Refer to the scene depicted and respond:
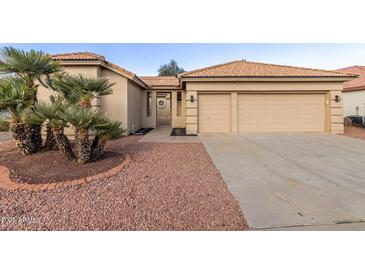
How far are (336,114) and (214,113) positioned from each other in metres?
6.79

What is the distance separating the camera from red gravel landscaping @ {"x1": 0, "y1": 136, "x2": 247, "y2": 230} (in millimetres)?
2723

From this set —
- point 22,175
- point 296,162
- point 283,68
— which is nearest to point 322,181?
point 296,162

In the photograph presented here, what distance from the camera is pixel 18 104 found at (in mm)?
5160

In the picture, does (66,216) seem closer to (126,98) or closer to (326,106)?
(126,98)

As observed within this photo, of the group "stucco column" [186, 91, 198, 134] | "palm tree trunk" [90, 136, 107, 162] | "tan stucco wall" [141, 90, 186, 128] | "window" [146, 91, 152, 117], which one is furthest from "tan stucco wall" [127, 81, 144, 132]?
"palm tree trunk" [90, 136, 107, 162]

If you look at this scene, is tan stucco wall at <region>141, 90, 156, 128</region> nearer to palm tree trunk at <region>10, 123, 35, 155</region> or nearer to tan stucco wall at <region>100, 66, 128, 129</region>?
tan stucco wall at <region>100, 66, 128, 129</region>

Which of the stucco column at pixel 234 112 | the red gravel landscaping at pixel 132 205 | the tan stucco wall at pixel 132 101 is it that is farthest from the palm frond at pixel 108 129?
the stucco column at pixel 234 112

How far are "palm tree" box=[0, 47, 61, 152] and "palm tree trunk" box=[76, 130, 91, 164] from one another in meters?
1.63

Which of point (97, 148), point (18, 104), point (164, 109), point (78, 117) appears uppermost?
point (164, 109)

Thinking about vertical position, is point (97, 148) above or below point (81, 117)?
below

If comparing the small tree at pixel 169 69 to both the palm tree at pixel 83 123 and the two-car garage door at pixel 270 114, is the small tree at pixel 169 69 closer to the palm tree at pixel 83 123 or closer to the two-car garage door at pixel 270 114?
the two-car garage door at pixel 270 114

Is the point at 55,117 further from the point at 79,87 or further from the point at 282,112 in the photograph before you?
the point at 282,112

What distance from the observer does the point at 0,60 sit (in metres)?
5.00

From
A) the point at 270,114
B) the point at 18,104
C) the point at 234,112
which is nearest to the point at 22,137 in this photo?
the point at 18,104
